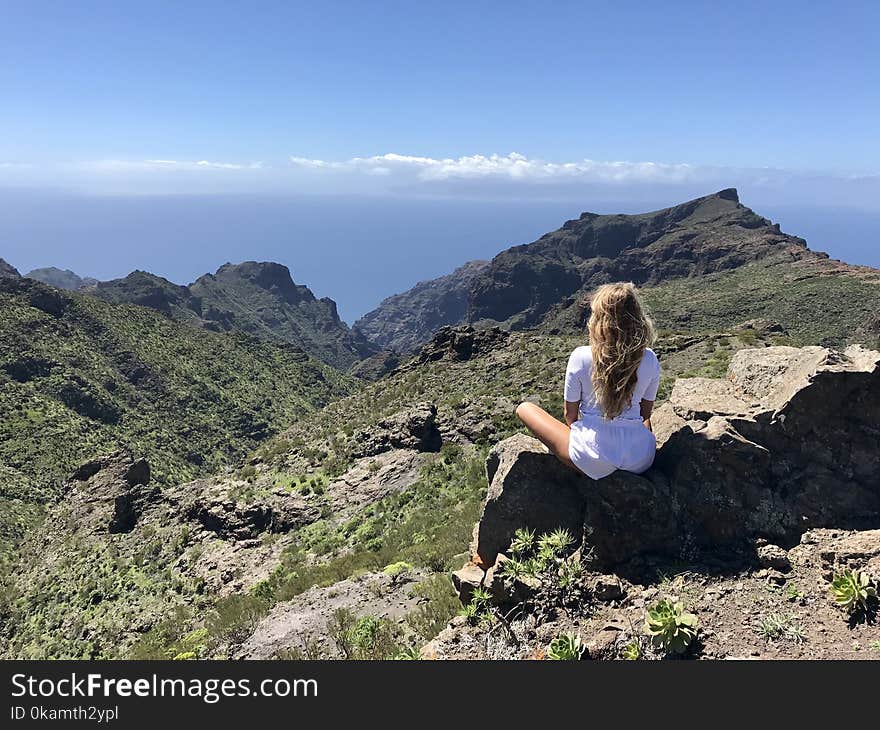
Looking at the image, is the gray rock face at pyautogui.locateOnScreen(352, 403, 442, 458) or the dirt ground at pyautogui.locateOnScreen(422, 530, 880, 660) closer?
the dirt ground at pyautogui.locateOnScreen(422, 530, 880, 660)

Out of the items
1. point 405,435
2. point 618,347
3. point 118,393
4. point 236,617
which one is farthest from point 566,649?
point 118,393

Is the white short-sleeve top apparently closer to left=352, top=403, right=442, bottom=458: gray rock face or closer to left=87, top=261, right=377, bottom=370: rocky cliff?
left=352, top=403, right=442, bottom=458: gray rock face

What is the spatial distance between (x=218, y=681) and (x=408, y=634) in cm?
304

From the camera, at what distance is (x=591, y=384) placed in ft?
19.4

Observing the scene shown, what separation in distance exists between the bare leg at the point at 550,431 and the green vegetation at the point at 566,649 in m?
1.99

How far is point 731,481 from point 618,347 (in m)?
2.23

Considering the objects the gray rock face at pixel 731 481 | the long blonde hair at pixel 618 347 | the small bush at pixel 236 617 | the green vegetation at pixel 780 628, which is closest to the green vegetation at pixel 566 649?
the gray rock face at pixel 731 481

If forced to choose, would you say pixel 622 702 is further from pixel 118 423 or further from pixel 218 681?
pixel 118 423

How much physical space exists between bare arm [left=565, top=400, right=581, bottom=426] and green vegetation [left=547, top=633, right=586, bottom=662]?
94.4 inches

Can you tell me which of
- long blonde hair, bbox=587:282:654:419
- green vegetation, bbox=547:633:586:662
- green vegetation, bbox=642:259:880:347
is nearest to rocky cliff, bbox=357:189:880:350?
green vegetation, bbox=642:259:880:347

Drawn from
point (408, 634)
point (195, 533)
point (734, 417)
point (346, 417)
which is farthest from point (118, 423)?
point (734, 417)

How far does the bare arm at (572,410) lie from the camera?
6.19 metres

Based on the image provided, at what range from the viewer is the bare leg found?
251 inches

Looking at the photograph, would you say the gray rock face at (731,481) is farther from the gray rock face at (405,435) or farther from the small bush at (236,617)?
the gray rock face at (405,435)
